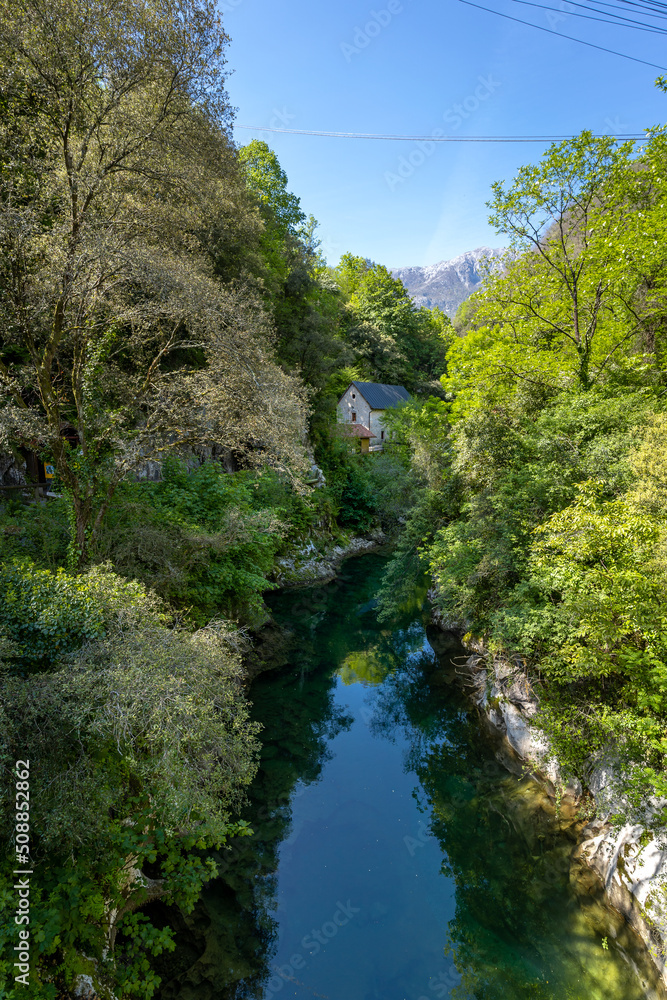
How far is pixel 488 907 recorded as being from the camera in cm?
703

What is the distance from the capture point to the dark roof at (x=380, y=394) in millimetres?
42156

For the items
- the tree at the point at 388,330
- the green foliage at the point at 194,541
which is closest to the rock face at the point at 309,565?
the green foliage at the point at 194,541

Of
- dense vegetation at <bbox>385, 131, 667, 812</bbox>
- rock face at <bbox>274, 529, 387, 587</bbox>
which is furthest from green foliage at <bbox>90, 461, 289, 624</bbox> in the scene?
rock face at <bbox>274, 529, 387, 587</bbox>

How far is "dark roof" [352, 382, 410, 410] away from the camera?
42156mm

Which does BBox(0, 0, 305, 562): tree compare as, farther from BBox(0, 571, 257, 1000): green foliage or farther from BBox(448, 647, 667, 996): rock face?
BBox(448, 647, 667, 996): rock face

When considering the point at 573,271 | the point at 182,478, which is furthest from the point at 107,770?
the point at 573,271

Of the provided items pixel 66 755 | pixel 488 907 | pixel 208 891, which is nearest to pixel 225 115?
pixel 66 755

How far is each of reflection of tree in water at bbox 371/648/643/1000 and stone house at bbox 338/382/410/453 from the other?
32.4m

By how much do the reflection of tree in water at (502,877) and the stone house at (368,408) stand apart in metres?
32.4

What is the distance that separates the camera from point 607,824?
23.5 ft

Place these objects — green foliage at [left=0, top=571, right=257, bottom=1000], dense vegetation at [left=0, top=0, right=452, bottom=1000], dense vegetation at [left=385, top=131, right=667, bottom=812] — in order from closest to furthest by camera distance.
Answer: green foliage at [left=0, top=571, right=257, bottom=1000]
dense vegetation at [left=0, top=0, right=452, bottom=1000]
dense vegetation at [left=385, top=131, right=667, bottom=812]

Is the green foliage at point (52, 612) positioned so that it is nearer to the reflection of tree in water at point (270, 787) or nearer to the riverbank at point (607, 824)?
the reflection of tree in water at point (270, 787)

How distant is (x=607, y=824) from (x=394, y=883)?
3464mm

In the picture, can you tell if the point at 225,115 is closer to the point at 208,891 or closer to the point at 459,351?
the point at 459,351
